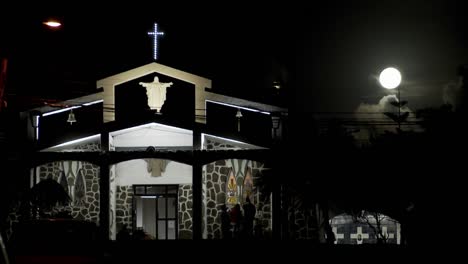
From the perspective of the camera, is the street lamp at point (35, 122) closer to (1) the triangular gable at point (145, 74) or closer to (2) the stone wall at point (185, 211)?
(1) the triangular gable at point (145, 74)

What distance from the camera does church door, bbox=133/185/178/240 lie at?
30.9 m

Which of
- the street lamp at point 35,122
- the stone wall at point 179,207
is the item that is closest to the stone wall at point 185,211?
the stone wall at point 179,207

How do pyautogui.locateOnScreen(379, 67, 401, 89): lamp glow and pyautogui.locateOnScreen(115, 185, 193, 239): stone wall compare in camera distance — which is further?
pyautogui.locateOnScreen(115, 185, 193, 239): stone wall

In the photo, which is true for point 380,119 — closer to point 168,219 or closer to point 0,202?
point 168,219

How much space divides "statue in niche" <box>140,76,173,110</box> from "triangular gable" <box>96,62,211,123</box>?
1.63 feet

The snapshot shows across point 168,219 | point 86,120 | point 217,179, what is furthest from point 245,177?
point 86,120

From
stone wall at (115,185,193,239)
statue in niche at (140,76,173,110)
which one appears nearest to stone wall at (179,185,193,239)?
stone wall at (115,185,193,239)

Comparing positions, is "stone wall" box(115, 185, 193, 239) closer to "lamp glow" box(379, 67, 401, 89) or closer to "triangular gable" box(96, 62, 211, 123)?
"triangular gable" box(96, 62, 211, 123)

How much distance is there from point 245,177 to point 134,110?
195 inches

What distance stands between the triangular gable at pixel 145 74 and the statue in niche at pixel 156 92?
0.50 metres

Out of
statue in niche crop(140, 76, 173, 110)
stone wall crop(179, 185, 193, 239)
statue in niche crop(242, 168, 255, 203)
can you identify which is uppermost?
statue in niche crop(140, 76, 173, 110)

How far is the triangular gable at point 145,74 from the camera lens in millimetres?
29375

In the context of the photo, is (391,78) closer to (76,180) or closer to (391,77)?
(391,77)

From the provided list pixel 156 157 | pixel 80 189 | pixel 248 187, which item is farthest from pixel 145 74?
pixel 248 187
